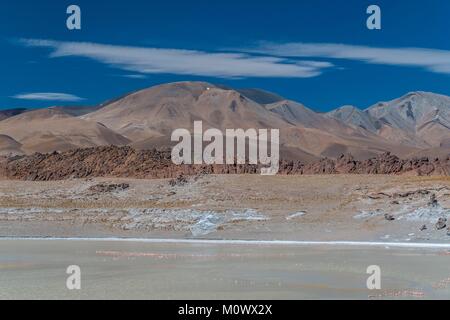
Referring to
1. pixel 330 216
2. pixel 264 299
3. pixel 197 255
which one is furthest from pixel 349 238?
pixel 264 299

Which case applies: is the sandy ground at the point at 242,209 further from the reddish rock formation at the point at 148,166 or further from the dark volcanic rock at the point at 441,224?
the reddish rock formation at the point at 148,166

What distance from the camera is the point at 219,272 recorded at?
2539cm

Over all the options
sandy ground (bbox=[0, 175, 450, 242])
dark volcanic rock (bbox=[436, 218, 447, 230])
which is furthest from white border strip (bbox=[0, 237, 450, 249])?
dark volcanic rock (bbox=[436, 218, 447, 230])

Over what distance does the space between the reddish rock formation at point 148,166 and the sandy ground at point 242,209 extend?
5.15 m

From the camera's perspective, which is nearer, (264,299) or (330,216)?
(264,299)

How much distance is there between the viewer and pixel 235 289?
21641 mm

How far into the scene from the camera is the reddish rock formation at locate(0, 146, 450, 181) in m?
54.6

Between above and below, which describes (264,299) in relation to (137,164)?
below

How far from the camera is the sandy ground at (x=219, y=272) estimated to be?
68.7 ft

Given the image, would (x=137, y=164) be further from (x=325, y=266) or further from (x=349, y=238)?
(x=325, y=266)

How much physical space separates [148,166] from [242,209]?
20823mm

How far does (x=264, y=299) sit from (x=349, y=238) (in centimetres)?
1865
